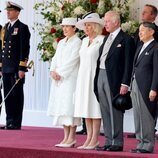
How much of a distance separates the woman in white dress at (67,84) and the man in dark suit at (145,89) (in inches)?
29.7

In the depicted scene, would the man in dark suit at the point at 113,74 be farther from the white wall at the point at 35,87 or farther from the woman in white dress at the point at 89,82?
the white wall at the point at 35,87

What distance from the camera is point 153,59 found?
7.36 m

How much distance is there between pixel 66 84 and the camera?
7973 mm

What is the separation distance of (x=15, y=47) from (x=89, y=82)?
284cm

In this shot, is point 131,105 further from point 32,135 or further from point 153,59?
point 32,135

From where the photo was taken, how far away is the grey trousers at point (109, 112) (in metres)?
7.57

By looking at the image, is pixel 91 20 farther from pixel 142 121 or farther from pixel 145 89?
pixel 142 121

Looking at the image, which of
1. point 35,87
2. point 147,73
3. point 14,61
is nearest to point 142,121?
point 147,73

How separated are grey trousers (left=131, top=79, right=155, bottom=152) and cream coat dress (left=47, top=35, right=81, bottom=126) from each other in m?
0.74

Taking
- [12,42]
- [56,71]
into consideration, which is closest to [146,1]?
[12,42]

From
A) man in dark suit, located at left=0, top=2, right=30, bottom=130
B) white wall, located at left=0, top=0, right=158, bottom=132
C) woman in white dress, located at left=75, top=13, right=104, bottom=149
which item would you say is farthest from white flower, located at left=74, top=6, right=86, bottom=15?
woman in white dress, located at left=75, top=13, right=104, bottom=149

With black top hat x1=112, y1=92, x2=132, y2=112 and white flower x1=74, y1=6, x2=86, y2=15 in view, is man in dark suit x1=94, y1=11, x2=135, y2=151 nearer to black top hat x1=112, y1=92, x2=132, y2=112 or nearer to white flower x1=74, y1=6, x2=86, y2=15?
black top hat x1=112, y1=92, x2=132, y2=112

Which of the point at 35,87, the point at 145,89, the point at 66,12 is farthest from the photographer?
the point at 35,87

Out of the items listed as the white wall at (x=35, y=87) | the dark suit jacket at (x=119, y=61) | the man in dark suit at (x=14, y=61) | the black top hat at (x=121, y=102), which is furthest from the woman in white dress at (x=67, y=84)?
the white wall at (x=35, y=87)
